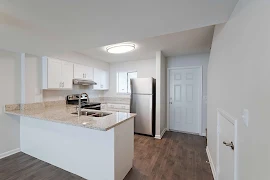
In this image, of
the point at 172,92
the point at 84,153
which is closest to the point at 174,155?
the point at 84,153

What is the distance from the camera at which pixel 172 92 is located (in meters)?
3.97

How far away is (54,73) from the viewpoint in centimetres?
294

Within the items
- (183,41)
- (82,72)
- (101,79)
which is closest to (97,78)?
(101,79)

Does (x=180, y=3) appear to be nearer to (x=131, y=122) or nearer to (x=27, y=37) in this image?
(x=131, y=122)

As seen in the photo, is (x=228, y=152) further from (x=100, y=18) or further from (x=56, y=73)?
(x=56, y=73)

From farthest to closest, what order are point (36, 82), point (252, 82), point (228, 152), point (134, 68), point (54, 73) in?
point (134, 68) < point (54, 73) < point (36, 82) < point (228, 152) < point (252, 82)

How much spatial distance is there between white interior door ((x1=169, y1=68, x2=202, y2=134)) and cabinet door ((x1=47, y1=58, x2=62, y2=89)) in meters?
3.20

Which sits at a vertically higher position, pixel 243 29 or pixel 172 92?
pixel 243 29

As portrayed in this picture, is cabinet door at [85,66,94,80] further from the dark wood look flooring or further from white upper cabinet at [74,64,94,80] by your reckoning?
the dark wood look flooring

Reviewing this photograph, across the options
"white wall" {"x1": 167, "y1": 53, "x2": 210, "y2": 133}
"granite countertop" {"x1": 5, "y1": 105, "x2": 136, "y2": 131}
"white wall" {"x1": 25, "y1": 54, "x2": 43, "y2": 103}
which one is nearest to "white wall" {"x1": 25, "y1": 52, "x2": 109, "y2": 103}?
"white wall" {"x1": 25, "y1": 54, "x2": 43, "y2": 103}

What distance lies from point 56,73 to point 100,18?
226cm

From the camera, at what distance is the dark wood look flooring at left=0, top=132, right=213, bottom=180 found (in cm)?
188

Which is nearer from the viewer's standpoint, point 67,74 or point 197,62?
point 67,74

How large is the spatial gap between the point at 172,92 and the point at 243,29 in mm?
3076
